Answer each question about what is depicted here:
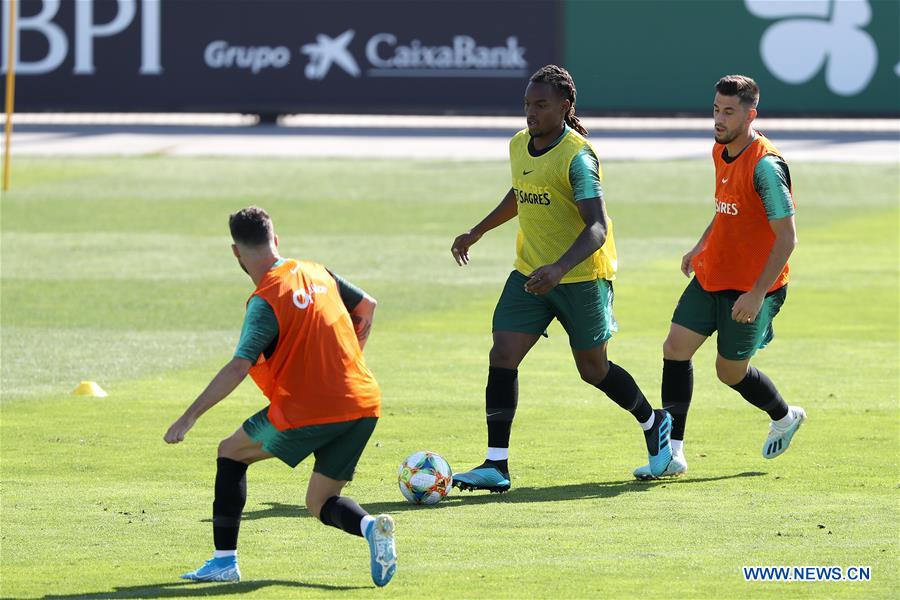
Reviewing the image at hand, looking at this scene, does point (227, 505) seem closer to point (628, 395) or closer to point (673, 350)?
point (628, 395)

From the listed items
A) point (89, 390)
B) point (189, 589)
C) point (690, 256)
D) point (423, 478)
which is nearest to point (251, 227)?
point (189, 589)

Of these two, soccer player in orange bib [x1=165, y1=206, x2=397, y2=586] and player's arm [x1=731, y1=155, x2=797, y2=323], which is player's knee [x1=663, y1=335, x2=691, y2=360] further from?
soccer player in orange bib [x1=165, y1=206, x2=397, y2=586]

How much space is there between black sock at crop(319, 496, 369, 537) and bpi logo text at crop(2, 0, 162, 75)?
97.1 feet

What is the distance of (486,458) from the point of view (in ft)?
29.6

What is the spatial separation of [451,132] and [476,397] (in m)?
23.6

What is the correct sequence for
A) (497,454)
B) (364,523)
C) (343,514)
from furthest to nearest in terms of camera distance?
(497,454), (343,514), (364,523)

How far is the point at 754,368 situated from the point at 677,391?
1.48 ft

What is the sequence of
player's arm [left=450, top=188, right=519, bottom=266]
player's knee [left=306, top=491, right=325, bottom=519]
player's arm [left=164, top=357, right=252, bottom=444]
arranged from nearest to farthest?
1. player's arm [left=164, top=357, right=252, bottom=444]
2. player's knee [left=306, top=491, right=325, bottom=519]
3. player's arm [left=450, top=188, right=519, bottom=266]

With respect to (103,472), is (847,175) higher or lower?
lower

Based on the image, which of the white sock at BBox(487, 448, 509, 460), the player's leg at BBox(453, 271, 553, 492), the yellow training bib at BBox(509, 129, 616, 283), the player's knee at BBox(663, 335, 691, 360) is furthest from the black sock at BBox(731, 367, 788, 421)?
the white sock at BBox(487, 448, 509, 460)

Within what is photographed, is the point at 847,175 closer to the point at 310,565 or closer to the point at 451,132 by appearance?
the point at 451,132

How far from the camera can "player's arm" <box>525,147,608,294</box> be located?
330 inches

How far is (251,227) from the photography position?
22.6ft

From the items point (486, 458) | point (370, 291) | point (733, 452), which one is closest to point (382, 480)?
point (486, 458)
